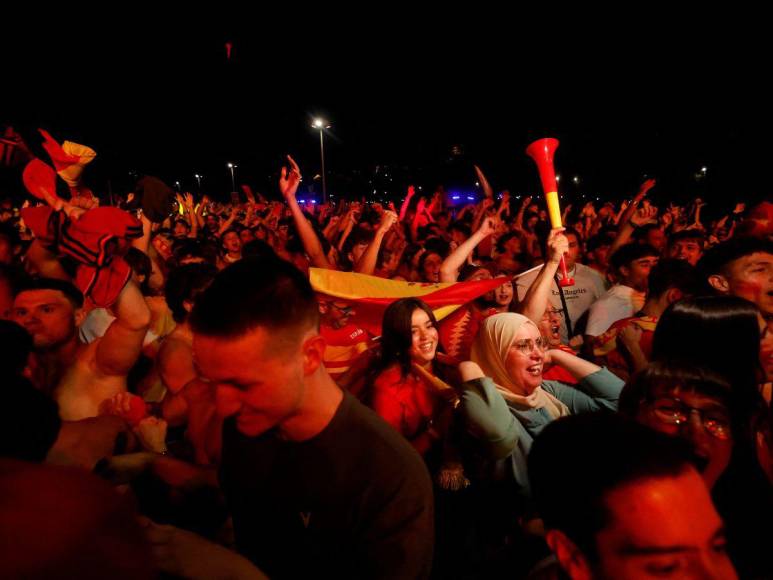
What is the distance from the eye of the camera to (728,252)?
382cm

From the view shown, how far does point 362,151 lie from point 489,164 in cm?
2408

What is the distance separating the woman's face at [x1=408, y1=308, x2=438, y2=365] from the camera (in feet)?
12.5

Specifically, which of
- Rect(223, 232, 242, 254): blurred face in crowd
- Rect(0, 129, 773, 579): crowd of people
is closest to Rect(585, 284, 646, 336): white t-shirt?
Rect(0, 129, 773, 579): crowd of people

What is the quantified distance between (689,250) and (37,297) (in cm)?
718

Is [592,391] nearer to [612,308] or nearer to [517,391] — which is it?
[517,391]

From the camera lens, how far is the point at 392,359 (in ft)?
12.7

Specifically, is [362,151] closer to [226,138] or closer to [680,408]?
[226,138]

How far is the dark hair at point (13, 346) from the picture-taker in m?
2.03

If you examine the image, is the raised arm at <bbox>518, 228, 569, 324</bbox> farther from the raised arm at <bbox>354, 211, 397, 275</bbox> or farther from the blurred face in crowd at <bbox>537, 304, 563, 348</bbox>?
the raised arm at <bbox>354, 211, 397, 275</bbox>

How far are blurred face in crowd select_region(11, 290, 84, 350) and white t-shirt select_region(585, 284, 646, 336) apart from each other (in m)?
4.55

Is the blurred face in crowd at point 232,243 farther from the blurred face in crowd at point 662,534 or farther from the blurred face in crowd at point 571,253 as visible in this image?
the blurred face in crowd at point 662,534

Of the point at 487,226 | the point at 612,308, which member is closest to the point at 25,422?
the point at 612,308

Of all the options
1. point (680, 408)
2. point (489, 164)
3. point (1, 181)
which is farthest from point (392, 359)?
point (489, 164)

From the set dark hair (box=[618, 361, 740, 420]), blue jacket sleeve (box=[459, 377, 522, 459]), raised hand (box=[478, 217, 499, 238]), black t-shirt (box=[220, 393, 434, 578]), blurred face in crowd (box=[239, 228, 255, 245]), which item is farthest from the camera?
blurred face in crowd (box=[239, 228, 255, 245])
